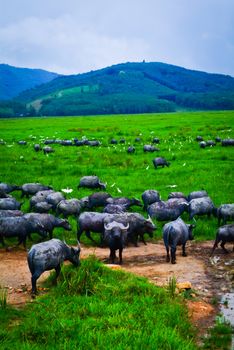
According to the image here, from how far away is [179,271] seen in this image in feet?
43.5

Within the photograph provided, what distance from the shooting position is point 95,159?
34531mm

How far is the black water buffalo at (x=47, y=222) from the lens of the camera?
16.2 m

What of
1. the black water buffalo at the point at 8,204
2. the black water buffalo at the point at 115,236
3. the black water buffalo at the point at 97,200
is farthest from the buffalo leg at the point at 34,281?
the black water buffalo at the point at 97,200

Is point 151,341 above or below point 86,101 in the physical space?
below

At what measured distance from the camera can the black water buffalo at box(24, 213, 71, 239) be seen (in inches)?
638

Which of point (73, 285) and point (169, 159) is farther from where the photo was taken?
point (169, 159)

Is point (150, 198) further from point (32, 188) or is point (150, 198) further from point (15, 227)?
point (15, 227)

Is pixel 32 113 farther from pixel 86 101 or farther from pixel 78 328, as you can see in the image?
pixel 78 328

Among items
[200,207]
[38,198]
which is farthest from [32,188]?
[200,207]

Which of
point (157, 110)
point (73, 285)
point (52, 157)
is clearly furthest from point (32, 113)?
point (73, 285)

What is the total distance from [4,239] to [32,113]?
16021 cm

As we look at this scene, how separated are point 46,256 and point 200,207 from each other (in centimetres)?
931

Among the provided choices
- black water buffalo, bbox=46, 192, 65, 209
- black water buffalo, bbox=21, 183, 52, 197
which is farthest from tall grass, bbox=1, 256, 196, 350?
black water buffalo, bbox=21, 183, 52, 197

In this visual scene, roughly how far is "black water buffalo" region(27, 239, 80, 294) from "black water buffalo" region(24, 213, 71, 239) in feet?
12.8
